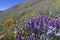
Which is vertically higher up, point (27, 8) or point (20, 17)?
point (27, 8)

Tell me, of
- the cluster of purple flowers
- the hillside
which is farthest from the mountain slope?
the cluster of purple flowers

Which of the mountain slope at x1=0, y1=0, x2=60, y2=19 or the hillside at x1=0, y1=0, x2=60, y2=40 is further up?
the mountain slope at x1=0, y1=0, x2=60, y2=19

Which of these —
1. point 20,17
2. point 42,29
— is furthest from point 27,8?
point 42,29

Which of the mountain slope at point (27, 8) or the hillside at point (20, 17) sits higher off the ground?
the mountain slope at point (27, 8)

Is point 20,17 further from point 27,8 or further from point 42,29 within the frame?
point 42,29

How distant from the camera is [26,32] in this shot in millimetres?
6793

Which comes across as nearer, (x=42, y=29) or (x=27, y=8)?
(x=42, y=29)

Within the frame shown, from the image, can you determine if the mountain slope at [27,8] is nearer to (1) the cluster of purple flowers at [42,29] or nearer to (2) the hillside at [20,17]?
(2) the hillside at [20,17]

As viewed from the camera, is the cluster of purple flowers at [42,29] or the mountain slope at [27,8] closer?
the cluster of purple flowers at [42,29]

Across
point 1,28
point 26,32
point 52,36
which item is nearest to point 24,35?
point 26,32

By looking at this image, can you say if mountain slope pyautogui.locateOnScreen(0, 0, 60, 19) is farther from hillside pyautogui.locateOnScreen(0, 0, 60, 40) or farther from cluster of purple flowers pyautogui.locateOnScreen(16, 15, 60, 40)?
cluster of purple flowers pyautogui.locateOnScreen(16, 15, 60, 40)

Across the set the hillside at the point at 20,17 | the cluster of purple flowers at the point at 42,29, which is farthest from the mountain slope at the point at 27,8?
the cluster of purple flowers at the point at 42,29

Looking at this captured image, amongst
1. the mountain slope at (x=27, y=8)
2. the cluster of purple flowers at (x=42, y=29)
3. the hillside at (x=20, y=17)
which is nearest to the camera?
the cluster of purple flowers at (x=42, y=29)

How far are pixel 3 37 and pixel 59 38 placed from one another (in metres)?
2.53
